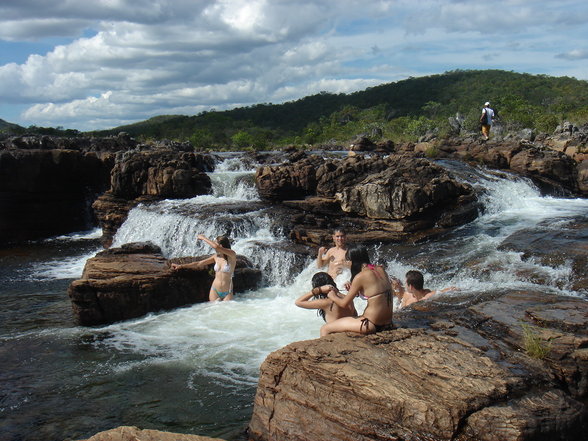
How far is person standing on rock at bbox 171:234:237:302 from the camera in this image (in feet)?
30.9

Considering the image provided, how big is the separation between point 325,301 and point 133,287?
4.93 meters

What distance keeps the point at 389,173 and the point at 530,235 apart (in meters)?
3.62

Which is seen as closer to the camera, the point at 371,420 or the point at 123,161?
the point at 371,420

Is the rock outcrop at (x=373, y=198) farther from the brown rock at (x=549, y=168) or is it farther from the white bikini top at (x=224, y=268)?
the brown rock at (x=549, y=168)

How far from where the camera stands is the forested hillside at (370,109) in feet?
177

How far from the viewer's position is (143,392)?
256 inches

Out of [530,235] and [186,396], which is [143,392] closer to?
[186,396]

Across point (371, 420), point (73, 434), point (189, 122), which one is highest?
point (189, 122)

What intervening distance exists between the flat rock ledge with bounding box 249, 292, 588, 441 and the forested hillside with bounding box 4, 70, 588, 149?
37.1 m

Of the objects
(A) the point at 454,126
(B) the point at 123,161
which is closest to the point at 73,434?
(B) the point at 123,161

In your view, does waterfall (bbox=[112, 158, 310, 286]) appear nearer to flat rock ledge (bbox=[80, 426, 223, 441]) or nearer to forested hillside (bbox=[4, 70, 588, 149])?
flat rock ledge (bbox=[80, 426, 223, 441])

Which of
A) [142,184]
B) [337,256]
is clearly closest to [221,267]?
[337,256]

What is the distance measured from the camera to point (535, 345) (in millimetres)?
5008

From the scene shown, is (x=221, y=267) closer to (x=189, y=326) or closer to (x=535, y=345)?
(x=189, y=326)
